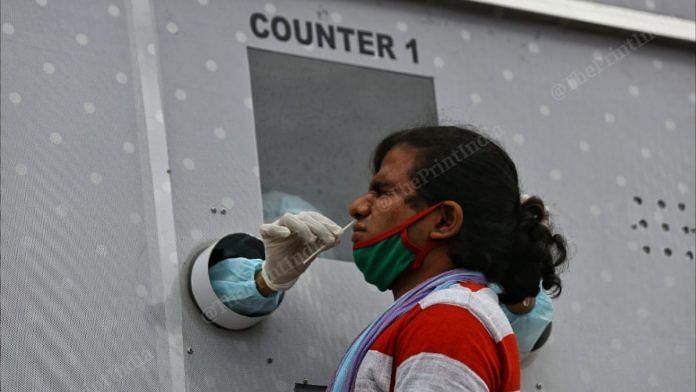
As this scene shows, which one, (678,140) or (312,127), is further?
(678,140)

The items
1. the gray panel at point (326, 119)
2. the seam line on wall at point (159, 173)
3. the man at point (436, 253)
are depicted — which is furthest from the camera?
the gray panel at point (326, 119)

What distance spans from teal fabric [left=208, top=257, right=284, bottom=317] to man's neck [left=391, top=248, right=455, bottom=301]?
1.15 ft

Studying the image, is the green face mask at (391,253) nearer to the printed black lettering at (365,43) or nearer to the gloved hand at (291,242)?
the gloved hand at (291,242)

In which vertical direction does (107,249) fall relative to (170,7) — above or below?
below

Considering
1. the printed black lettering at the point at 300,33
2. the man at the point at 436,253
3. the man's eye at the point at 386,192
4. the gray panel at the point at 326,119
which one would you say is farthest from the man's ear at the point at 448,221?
the printed black lettering at the point at 300,33

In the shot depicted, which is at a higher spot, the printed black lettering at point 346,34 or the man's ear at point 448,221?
the printed black lettering at point 346,34

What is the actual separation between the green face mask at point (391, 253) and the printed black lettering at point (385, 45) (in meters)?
0.85

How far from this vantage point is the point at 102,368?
9.78ft

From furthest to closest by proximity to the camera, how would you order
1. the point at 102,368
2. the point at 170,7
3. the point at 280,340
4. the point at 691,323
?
the point at 691,323
the point at 170,7
the point at 280,340
the point at 102,368

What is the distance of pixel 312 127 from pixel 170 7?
16.8 inches

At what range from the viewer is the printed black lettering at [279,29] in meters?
3.51

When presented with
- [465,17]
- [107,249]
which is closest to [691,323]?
[465,17]

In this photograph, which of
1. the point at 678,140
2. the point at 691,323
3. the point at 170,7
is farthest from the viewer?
the point at 678,140

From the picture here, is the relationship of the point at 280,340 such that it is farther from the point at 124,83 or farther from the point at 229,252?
the point at 124,83
